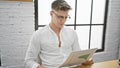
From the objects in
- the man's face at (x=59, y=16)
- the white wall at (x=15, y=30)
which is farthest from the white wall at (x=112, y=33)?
the man's face at (x=59, y=16)

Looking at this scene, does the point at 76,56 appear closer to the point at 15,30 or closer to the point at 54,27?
the point at 54,27

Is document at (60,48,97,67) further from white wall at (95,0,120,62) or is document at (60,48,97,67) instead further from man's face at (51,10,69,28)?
white wall at (95,0,120,62)

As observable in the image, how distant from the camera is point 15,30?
83.3 inches

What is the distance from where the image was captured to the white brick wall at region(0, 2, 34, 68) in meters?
2.04

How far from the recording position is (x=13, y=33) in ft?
6.92

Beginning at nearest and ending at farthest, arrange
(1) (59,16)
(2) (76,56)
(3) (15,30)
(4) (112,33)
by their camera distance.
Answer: (2) (76,56)
(1) (59,16)
(3) (15,30)
(4) (112,33)

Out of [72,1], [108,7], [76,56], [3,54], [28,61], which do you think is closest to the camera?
[76,56]

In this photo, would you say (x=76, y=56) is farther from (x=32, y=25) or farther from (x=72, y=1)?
(x=72, y=1)

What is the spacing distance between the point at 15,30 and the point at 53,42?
719mm

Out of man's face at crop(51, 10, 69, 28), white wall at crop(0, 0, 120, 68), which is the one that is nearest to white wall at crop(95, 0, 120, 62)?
white wall at crop(0, 0, 120, 68)

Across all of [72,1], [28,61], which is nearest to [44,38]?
[28,61]

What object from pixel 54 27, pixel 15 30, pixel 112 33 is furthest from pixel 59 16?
pixel 112 33

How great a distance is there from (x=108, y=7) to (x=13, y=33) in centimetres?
177

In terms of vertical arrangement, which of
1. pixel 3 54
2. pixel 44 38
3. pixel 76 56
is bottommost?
pixel 3 54
